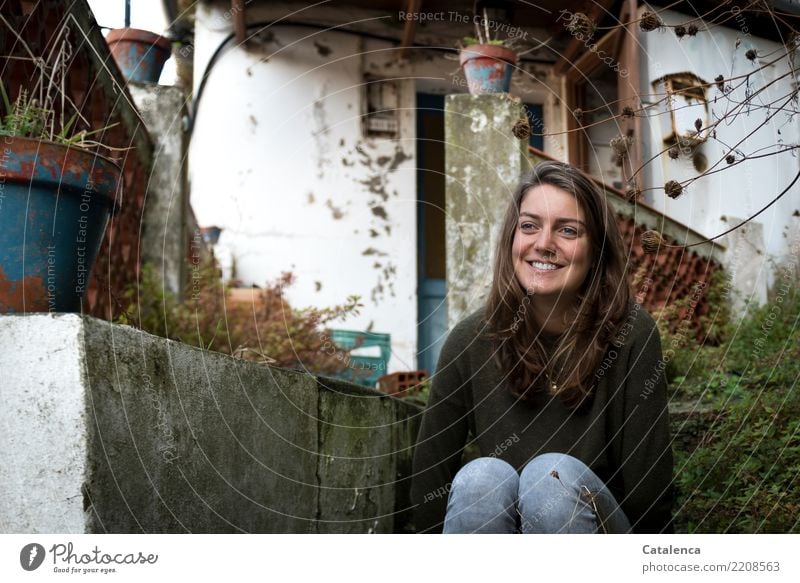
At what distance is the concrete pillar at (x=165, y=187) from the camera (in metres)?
3.29

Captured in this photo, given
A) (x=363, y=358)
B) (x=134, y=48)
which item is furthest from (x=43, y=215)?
(x=363, y=358)

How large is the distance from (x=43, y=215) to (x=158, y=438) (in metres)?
0.37

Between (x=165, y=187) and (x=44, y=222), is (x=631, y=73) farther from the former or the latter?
(x=44, y=222)

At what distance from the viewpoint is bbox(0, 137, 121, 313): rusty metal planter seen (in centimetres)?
121

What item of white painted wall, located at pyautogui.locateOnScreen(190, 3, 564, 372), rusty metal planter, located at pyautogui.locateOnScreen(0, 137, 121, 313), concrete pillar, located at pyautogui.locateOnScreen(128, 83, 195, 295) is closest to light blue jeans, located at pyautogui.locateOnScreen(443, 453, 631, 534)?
rusty metal planter, located at pyautogui.locateOnScreen(0, 137, 121, 313)

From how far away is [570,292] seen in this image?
1483mm

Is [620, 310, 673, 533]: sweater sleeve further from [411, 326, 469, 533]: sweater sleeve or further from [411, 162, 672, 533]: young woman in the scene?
[411, 326, 469, 533]: sweater sleeve

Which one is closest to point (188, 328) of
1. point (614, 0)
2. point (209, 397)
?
point (209, 397)

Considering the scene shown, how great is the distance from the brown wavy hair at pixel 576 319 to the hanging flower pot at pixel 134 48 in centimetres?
184

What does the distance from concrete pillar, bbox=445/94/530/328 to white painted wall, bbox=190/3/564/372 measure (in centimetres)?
87

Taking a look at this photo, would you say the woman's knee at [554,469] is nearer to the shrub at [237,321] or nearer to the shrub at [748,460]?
the shrub at [748,460]

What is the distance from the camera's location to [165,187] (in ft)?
11.1
